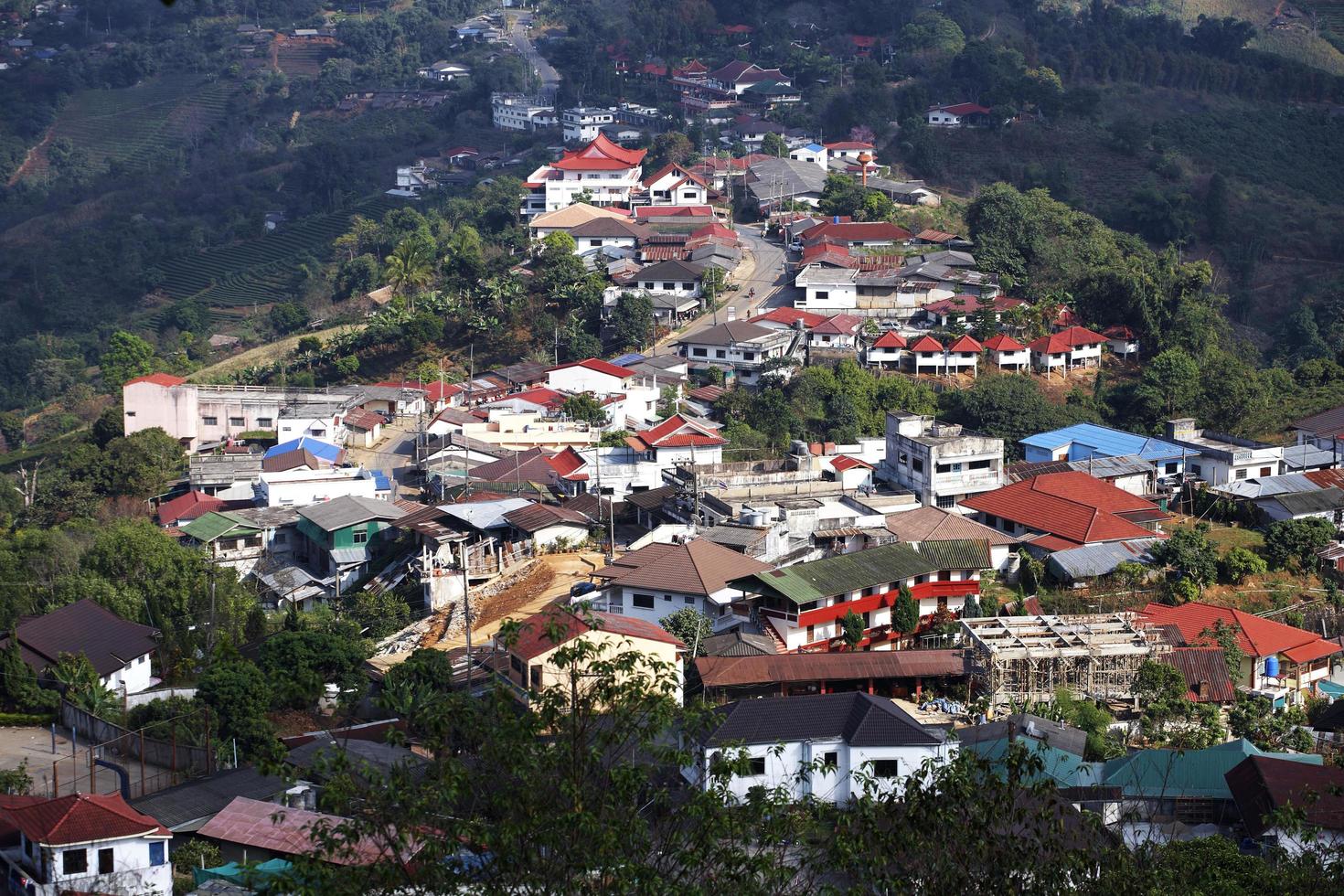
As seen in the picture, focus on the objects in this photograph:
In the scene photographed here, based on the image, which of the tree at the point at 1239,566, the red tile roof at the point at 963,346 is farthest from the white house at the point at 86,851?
the red tile roof at the point at 963,346

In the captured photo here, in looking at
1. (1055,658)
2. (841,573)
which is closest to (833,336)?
(841,573)

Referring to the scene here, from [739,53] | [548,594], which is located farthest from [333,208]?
[548,594]

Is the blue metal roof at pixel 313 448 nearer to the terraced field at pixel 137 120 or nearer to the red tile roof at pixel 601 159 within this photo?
the red tile roof at pixel 601 159

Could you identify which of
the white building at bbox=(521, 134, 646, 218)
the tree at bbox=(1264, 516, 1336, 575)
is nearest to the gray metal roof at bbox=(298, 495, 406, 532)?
the tree at bbox=(1264, 516, 1336, 575)

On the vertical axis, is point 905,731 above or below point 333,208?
above

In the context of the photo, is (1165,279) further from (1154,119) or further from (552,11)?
(552,11)

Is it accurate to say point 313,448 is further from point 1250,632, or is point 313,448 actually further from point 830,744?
point 1250,632
